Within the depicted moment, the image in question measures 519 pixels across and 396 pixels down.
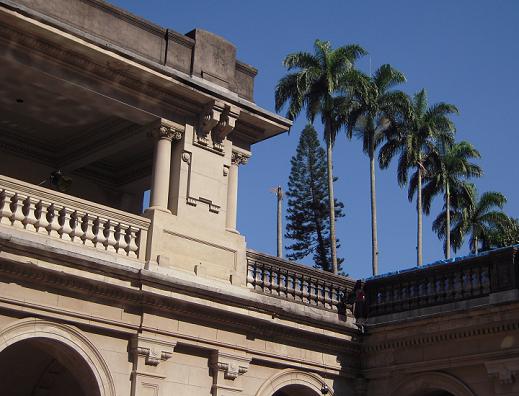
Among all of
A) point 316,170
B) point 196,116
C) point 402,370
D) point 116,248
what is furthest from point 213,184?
point 316,170

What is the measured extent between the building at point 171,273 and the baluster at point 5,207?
2 cm

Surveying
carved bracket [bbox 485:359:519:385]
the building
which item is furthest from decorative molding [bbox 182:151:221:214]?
carved bracket [bbox 485:359:519:385]

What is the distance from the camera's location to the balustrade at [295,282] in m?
17.5

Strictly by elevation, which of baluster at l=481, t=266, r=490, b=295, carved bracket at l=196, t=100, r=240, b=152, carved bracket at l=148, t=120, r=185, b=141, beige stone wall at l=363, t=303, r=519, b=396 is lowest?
beige stone wall at l=363, t=303, r=519, b=396

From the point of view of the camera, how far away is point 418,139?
43969 millimetres

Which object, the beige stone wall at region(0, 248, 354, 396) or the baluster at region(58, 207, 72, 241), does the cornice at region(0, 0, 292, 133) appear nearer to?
the baluster at region(58, 207, 72, 241)

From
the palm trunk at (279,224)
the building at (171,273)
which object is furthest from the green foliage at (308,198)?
the building at (171,273)

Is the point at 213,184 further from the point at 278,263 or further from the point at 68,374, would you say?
the point at 68,374

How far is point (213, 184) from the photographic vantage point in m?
17.3

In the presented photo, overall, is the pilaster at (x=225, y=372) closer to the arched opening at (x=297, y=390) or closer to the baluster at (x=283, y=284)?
the arched opening at (x=297, y=390)

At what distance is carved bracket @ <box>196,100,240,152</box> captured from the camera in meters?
17.2

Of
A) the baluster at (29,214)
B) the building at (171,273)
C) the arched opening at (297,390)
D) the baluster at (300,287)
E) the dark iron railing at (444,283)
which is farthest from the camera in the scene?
the baluster at (300,287)

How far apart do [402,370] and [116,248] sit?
6.18 meters

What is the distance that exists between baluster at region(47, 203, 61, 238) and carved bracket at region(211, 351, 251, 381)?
358 cm
